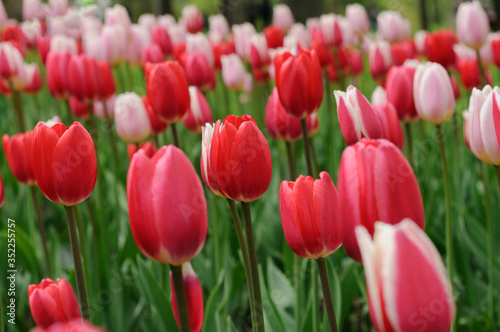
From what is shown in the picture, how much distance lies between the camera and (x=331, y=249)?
92 cm

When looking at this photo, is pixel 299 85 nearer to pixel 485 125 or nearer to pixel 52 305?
pixel 485 125

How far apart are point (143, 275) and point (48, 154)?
Answer: 53cm

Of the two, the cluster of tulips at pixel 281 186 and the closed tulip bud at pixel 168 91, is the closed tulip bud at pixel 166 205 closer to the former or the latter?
the cluster of tulips at pixel 281 186

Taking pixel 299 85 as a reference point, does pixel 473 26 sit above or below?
above

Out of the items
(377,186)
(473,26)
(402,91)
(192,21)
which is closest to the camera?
(377,186)

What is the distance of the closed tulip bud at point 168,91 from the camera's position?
1616mm

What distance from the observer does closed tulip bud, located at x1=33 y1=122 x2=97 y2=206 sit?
0.99 meters

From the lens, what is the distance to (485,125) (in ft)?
3.88

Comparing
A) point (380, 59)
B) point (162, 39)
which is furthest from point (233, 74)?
point (380, 59)

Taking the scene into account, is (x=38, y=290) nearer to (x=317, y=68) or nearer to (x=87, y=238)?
(x=317, y=68)

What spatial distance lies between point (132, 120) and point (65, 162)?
1081mm

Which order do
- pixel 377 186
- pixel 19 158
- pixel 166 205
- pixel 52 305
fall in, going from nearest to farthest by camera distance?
pixel 377 186 → pixel 166 205 → pixel 52 305 → pixel 19 158

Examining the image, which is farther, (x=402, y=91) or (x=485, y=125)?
(x=402, y=91)

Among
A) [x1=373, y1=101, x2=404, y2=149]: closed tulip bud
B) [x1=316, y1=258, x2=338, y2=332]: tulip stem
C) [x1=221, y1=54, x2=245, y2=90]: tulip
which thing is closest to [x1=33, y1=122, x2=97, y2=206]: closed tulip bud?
[x1=316, y1=258, x2=338, y2=332]: tulip stem
